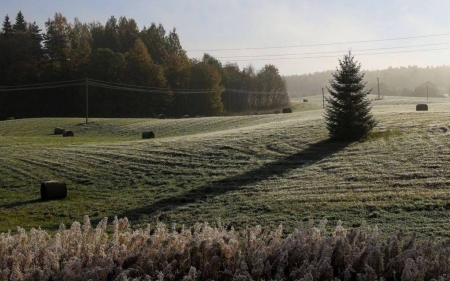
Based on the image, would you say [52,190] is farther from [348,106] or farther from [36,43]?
[36,43]

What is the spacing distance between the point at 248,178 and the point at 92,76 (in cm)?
6754

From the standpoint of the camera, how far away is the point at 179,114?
90562 millimetres

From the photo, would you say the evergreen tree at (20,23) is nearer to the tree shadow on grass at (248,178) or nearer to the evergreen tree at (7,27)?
the evergreen tree at (7,27)

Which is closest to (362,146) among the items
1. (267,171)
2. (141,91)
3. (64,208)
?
(267,171)

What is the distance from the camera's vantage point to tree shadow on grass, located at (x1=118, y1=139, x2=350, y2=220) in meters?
17.5

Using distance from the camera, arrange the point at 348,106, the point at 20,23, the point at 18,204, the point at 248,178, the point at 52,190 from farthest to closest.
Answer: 1. the point at 20,23
2. the point at 348,106
3. the point at 248,178
4. the point at 52,190
5. the point at 18,204

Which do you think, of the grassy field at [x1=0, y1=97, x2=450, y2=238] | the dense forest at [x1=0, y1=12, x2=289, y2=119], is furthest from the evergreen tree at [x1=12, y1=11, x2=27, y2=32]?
the grassy field at [x1=0, y1=97, x2=450, y2=238]

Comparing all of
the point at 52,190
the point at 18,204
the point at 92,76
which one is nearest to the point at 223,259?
the point at 52,190

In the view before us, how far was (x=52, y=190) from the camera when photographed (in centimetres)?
1952

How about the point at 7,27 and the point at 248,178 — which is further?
the point at 7,27

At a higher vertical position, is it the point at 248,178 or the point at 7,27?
the point at 7,27

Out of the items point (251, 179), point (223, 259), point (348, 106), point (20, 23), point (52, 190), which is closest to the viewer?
point (223, 259)

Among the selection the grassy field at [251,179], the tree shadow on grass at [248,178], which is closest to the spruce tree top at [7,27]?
the grassy field at [251,179]

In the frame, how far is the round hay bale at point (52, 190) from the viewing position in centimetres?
1945
